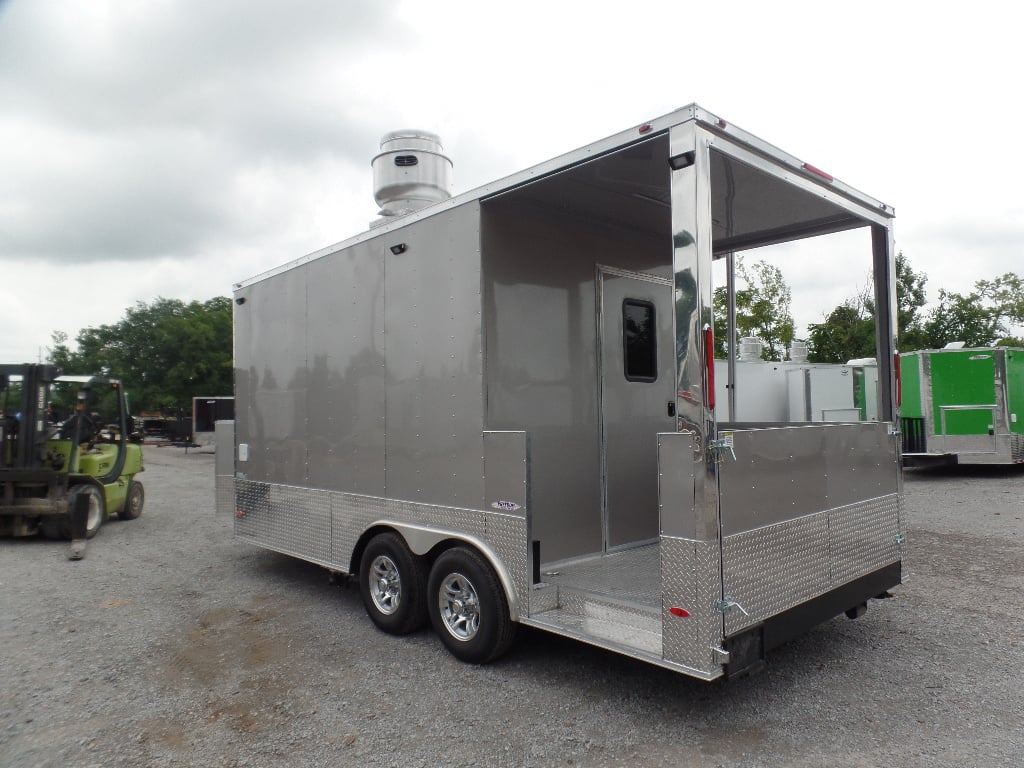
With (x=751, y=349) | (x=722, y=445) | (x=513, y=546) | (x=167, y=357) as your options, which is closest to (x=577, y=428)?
(x=513, y=546)

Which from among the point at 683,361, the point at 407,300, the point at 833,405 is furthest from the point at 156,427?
the point at 683,361

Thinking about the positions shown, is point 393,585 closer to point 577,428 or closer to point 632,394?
point 577,428

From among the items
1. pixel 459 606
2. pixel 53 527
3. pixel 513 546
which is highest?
pixel 513 546

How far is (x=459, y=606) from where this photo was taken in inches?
166

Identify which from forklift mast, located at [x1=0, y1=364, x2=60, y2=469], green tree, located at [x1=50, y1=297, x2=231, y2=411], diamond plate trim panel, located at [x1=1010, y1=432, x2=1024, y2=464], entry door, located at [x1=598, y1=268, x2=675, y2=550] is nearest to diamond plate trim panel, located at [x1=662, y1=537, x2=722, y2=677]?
entry door, located at [x1=598, y1=268, x2=675, y2=550]

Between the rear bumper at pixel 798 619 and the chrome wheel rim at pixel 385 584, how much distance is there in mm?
2262

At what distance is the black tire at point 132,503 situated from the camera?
Answer: 33.5 ft

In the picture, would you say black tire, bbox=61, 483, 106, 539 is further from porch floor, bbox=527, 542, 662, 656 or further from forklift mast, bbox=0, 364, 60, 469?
porch floor, bbox=527, 542, 662, 656

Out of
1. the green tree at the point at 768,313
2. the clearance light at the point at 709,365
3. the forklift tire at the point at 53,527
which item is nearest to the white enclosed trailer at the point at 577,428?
the clearance light at the point at 709,365

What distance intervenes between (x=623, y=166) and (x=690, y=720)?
9.25 feet

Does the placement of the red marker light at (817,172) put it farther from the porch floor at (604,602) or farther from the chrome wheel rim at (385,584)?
the chrome wheel rim at (385,584)

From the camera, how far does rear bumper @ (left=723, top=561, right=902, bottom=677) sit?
10.3 feet

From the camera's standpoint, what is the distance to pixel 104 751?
324 centimetres

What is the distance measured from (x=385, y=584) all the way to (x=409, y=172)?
3247 mm
